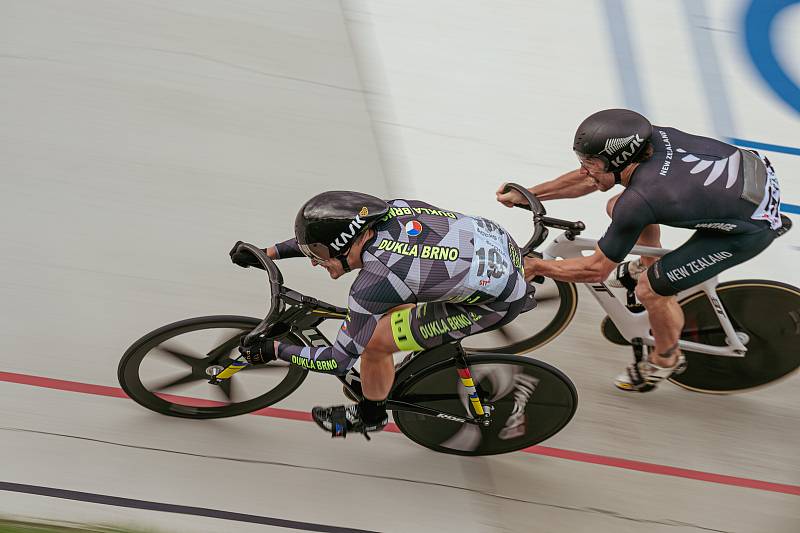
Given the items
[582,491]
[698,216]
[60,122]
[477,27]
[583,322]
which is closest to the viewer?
[698,216]

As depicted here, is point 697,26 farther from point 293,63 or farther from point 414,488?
point 414,488

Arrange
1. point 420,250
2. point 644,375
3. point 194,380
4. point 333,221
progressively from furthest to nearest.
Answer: point 644,375 → point 194,380 → point 420,250 → point 333,221

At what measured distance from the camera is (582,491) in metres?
4.18

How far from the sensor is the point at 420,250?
124 inches

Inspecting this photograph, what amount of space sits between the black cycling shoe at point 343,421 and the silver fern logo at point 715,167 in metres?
1.79

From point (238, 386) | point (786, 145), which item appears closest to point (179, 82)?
point (238, 386)

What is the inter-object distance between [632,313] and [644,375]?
0.41m

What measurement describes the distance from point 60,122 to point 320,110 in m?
1.77

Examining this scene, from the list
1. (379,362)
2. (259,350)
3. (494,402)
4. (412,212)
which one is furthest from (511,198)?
(259,350)

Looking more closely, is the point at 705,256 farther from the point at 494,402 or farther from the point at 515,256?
the point at 494,402

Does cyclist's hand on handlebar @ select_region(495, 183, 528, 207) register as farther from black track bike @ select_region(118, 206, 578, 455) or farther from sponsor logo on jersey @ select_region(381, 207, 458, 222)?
sponsor logo on jersey @ select_region(381, 207, 458, 222)

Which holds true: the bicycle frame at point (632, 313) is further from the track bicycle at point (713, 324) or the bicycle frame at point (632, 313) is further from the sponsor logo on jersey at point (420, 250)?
the sponsor logo on jersey at point (420, 250)

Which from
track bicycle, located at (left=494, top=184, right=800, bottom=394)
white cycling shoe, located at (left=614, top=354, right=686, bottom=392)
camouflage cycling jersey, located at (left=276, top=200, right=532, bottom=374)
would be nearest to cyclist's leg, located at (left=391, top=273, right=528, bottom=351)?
camouflage cycling jersey, located at (left=276, top=200, right=532, bottom=374)

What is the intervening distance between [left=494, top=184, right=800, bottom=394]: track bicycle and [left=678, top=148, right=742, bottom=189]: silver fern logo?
53 cm
